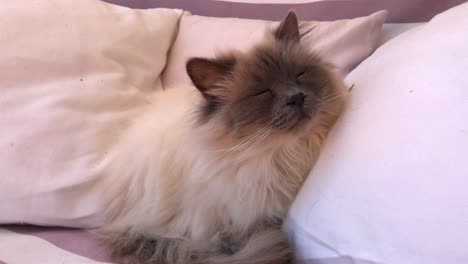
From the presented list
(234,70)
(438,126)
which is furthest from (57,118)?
(438,126)

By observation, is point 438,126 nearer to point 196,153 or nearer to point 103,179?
point 196,153

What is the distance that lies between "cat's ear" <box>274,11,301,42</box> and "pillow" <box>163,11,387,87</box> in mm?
99

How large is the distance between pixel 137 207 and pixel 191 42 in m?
0.59

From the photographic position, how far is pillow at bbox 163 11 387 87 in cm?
125

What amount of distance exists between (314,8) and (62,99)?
82 centimetres

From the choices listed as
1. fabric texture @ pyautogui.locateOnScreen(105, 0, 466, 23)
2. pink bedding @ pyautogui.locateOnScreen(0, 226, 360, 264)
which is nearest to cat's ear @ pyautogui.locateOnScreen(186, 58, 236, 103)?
pink bedding @ pyautogui.locateOnScreen(0, 226, 360, 264)

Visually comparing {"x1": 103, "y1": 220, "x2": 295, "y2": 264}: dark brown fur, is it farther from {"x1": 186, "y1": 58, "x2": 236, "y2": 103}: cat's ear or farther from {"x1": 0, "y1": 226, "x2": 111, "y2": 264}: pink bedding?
{"x1": 186, "y1": 58, "x2": 236, "y2": 103}: cat's ear

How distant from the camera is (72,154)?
3.62 ft

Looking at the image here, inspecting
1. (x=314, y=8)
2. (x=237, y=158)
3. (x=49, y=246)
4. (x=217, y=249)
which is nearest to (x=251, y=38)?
(x=314, y=8)

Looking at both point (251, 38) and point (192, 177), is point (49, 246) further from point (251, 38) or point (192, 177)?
point (251, 38)

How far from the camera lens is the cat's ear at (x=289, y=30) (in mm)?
1055

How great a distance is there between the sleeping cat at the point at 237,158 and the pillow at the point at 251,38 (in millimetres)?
226

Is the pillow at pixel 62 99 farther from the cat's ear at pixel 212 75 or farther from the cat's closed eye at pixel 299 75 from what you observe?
the cat's closed eye at pixel 299 75

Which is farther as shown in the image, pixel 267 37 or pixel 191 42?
pixel 191 42
